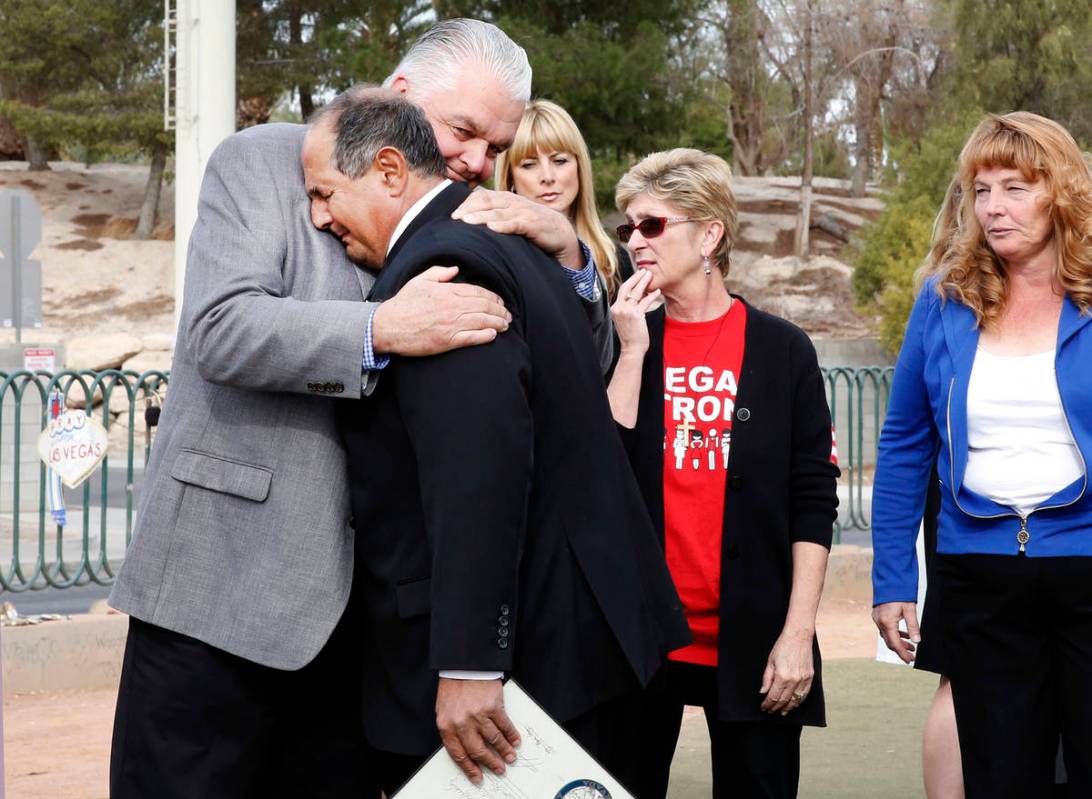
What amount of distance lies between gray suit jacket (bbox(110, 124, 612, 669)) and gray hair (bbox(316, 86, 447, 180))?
0.47 feet

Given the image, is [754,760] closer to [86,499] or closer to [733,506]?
[733,506]

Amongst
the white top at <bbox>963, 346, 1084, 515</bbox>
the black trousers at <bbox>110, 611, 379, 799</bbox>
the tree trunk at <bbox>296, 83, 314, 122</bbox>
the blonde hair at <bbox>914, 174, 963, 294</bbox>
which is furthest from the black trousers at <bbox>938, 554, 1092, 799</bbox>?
the tree trunk at <bbox>296, 83, 314, 122</bbox>

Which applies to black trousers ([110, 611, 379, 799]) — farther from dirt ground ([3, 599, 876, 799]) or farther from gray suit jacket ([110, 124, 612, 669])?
dirt ground ([3, 599, 876, 799])

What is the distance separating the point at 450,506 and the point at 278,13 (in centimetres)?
3489

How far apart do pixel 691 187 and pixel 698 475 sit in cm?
71

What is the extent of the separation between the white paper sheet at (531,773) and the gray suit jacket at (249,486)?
1.08 feet

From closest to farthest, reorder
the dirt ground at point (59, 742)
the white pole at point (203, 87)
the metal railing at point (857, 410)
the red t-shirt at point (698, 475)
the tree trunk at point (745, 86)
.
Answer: the red t-shirt at point (698, 475) → the dirt ground at point (59, 742) → the white pole at point (203, 87) → the metal railing at point (857, 410) → the tree trunk at point (745, 86)

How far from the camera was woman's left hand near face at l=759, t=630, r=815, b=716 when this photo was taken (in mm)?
3316

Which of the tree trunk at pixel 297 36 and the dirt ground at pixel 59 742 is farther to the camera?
the tree trunk at pixel 297 36

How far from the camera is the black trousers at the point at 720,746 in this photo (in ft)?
11.0

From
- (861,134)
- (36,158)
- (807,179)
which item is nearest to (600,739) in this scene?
(807,179)

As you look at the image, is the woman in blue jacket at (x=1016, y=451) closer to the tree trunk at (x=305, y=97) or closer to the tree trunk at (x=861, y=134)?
the tree trunk at (x=305, y=97)

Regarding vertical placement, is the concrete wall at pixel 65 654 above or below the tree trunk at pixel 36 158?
below

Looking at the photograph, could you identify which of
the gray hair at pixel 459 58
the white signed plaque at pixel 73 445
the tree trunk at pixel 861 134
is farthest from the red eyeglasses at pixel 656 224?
the tree trunk at pixel 861 134
